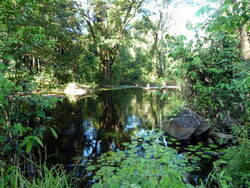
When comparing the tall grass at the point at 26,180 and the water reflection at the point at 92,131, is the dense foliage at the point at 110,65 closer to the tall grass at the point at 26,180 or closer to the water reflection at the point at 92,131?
the tall grass at the point at 26,180

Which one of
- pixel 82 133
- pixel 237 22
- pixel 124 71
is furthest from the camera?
pixel 124 71

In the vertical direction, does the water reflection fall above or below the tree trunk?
below

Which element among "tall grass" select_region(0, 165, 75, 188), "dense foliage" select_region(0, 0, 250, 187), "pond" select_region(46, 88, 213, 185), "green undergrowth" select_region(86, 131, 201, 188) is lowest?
"pond" select_region(46, 88, 213, 185)

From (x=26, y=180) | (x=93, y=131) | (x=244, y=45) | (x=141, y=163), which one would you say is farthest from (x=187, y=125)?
(x=26, y=180)

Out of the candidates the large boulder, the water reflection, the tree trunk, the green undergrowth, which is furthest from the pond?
the tree trunk

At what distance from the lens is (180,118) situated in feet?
13.7

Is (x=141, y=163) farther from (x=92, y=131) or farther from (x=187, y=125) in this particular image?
(x=92, y=131)

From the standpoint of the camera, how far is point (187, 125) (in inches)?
157

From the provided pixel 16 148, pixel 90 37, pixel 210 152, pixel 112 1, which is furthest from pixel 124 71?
pixel 16 148

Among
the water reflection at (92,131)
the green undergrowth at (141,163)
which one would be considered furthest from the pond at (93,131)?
the green undergrowth at (141,163)

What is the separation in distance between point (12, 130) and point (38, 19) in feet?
32.0

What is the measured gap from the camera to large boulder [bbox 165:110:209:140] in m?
3.95

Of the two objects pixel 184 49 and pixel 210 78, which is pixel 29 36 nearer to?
pixel 184 49

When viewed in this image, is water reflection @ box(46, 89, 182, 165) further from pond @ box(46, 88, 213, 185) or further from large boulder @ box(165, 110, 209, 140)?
large boulder @ box(165, 110, 209, 140)
